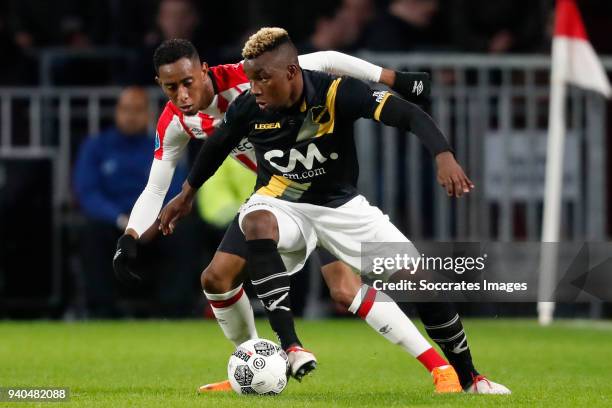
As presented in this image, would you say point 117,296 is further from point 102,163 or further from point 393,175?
point 393,175

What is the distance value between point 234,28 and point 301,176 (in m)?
8.47

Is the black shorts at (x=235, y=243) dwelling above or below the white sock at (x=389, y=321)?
above

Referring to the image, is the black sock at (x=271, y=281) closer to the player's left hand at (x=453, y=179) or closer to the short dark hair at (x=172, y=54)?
the player's left hand at (x=453, y=179)

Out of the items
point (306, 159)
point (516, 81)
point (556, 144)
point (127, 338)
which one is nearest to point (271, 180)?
point (306, 159)

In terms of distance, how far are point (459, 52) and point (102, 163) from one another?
3.88 meters

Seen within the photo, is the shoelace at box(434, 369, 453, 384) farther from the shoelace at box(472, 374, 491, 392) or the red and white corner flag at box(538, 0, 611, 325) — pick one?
the red and white corner flag at box(538, 0, 611, 325)

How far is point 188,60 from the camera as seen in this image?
8.44 meters

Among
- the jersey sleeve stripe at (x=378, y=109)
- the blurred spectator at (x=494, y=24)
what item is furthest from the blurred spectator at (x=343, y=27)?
the jersey sleeve stripe at (x=378, y=109)

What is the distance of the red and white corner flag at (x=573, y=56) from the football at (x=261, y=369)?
6808 mm

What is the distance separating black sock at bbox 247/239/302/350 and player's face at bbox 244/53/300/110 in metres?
0.71

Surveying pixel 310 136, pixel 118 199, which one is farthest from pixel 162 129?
pixel 118 199

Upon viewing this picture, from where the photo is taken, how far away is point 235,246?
8.19 m

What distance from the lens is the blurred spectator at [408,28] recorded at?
1467 cm

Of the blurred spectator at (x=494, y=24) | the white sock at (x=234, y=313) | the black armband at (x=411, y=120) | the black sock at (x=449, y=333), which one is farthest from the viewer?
the blurred spectator at (x=494, y=24)
